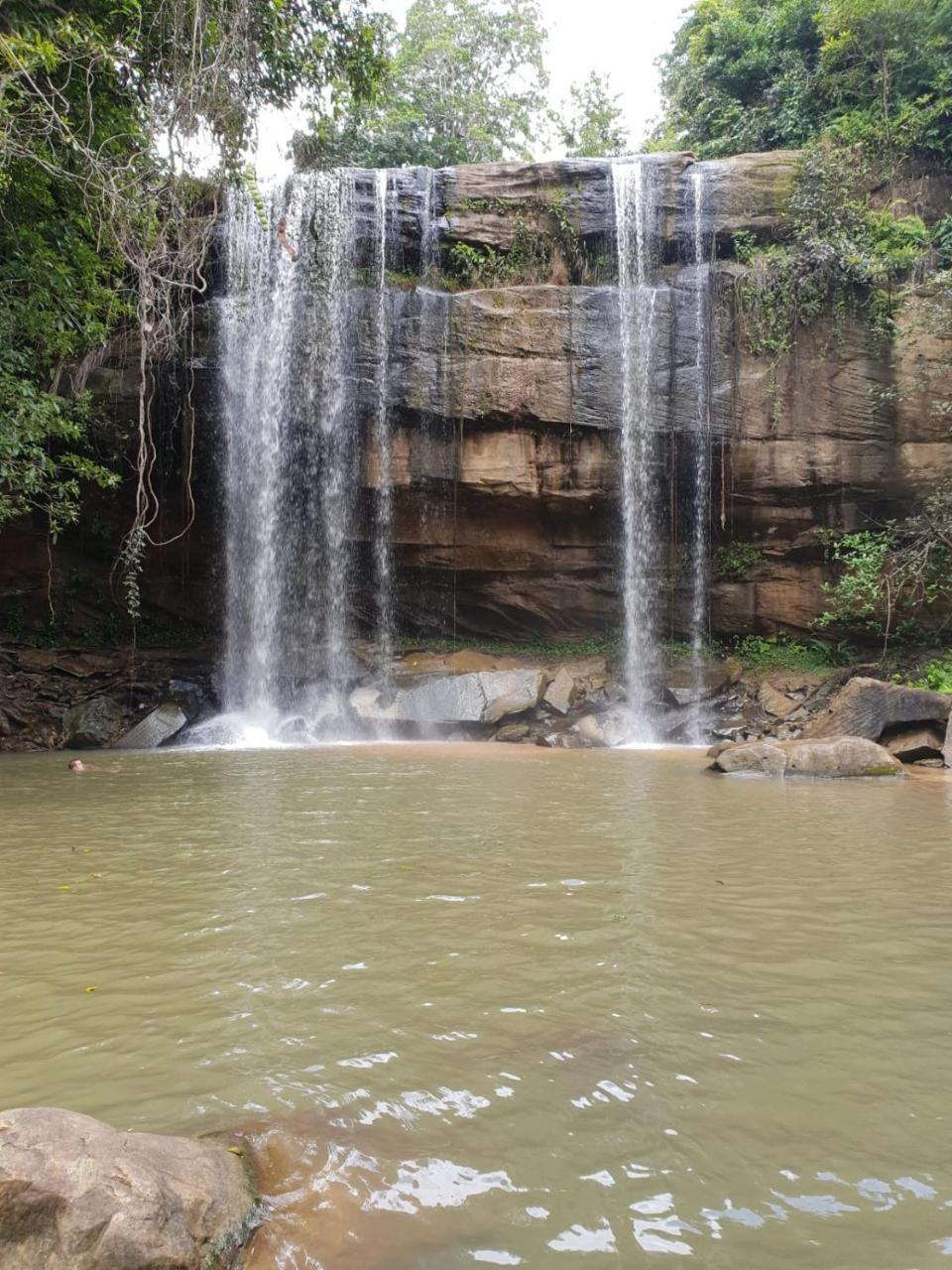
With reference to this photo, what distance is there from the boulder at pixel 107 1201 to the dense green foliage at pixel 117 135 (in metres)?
→ 6.66

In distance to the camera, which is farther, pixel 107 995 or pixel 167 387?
pixel 167 387

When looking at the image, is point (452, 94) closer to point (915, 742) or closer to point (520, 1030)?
point (915, 742)

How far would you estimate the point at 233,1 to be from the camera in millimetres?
7859

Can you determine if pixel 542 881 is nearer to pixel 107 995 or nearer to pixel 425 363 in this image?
pixel 107 995

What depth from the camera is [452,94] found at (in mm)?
26859

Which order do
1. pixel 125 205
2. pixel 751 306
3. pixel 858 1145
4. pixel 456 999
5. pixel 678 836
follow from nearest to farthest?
pixel 858 1145 → pixel 456 999 → pixel 678 836 → pixel 125 205 → pixel 751 306

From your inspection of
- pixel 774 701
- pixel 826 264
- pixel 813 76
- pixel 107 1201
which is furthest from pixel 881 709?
pixel 813 76

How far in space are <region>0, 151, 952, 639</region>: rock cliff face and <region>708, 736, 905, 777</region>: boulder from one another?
21.6 ft

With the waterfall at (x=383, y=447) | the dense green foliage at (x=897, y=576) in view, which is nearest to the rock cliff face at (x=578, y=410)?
the waterfall at (x=383, y=447)

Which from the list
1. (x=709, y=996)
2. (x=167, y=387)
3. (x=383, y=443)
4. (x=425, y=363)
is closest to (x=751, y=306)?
(x=425, y=363)

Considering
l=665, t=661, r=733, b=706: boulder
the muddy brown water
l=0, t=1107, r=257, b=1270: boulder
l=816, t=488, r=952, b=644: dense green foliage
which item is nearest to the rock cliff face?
l=816, t=488, r=952, b=644: dense green foliage

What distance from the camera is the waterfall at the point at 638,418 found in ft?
47.8

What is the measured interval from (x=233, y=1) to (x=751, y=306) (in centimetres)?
989

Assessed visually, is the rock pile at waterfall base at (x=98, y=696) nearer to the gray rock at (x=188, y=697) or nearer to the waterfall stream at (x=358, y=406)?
the gray rock at (x=188, y=697)
